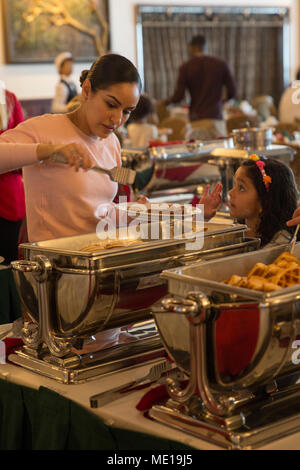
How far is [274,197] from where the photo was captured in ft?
5.18

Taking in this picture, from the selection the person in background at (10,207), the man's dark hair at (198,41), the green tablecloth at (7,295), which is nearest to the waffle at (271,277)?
the green tablecloth at (7,295)

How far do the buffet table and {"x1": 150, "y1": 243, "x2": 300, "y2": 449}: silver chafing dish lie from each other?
25 millimetres

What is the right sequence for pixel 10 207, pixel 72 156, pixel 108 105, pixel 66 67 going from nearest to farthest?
pixel 72 156 < pixel 108 105 < pixel 10 207 < pixel 66 67

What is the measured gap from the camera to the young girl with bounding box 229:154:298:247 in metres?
1.56

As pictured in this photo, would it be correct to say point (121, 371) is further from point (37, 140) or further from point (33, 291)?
point (37, 140)

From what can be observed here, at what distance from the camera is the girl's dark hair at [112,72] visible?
1316mm

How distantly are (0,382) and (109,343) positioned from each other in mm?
198

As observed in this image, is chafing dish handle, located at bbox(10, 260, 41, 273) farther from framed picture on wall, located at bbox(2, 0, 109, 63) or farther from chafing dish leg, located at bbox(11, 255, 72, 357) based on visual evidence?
framed picture on wall, located at bbox(2, 0, 109, 63)

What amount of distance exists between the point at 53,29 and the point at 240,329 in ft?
21.3

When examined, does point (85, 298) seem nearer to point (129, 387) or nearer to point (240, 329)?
point (129, 387)

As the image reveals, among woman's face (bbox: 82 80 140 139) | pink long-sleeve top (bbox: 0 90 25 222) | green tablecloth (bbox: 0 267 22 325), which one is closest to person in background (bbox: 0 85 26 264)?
pink long-sleeve top (bbox: 0 90 25 222)

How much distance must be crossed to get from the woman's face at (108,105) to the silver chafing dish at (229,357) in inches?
18.7

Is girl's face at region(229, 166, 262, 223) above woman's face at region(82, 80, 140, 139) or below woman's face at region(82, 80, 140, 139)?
below

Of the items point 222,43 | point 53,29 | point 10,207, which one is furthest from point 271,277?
point 222,43
